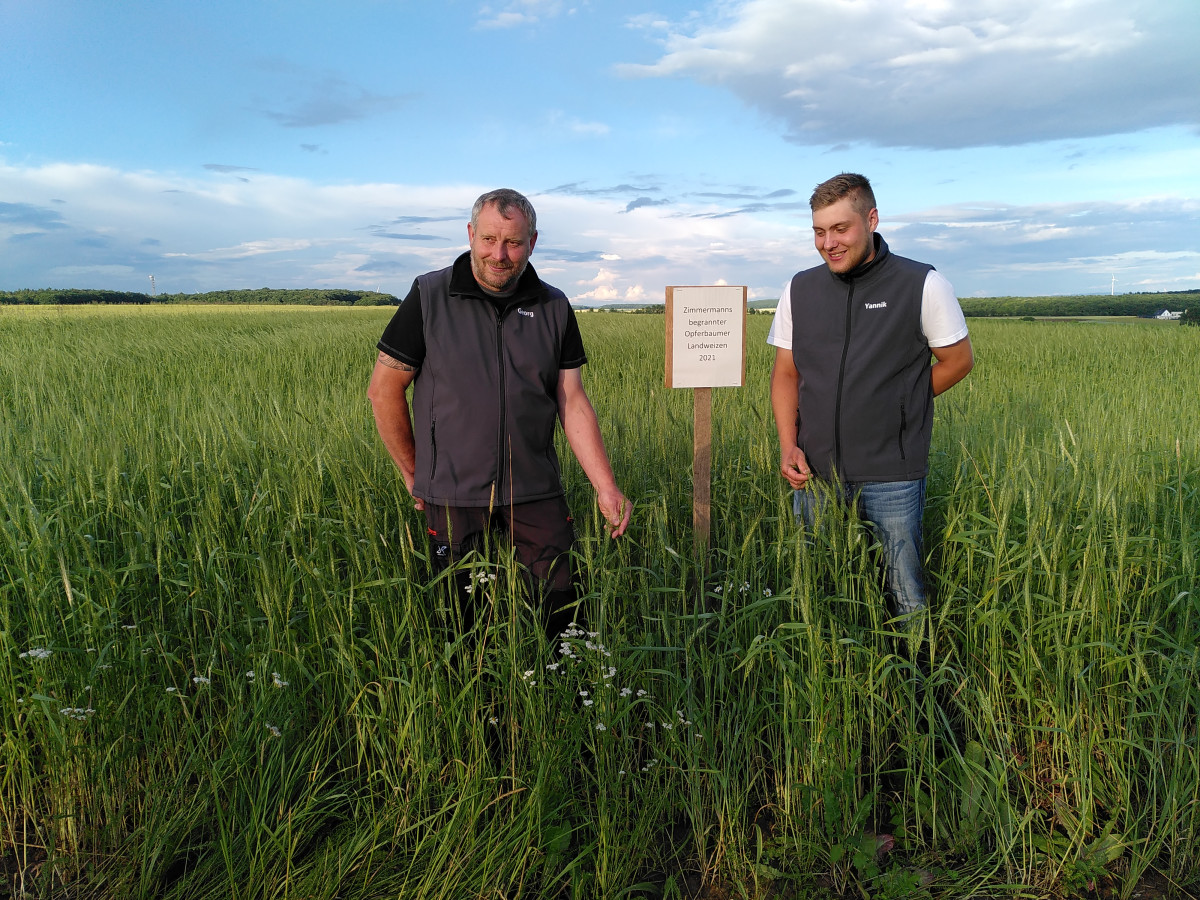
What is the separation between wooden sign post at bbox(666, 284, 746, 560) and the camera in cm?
320

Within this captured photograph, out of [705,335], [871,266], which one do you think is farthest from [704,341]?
[871,266]

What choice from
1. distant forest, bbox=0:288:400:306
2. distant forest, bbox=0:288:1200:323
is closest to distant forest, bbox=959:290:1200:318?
distant forest, bbox=0:288:1200:323

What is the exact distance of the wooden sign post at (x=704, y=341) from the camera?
10.5 feet

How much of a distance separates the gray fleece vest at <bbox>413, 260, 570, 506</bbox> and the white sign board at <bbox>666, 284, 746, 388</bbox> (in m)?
0.82

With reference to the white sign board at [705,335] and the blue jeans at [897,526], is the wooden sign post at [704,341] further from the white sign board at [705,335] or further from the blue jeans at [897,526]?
the blue jeans at [897,526]

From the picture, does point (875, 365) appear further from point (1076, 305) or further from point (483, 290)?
point (1076, 305)

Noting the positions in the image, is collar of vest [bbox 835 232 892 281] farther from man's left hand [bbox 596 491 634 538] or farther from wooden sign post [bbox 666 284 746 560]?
man's left hand [bbox 596 491 634 538]

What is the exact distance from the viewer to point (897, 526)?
8.95ft

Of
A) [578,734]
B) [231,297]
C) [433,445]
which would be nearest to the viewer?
Result: [578,734]

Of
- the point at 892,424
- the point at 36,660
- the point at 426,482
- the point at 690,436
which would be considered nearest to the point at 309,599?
the point at 426,482

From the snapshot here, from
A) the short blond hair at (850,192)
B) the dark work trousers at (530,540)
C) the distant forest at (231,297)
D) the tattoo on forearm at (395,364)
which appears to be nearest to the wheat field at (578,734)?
the dark work trousers at (530,540)

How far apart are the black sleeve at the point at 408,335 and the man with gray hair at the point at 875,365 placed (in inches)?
59.9

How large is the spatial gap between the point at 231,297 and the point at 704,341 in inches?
2771

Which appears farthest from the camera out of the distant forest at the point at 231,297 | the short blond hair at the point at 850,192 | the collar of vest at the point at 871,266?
the distant forest at the point at 231,297
